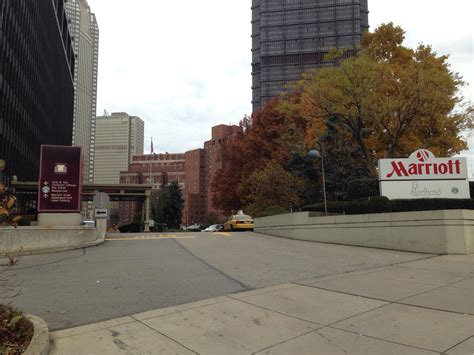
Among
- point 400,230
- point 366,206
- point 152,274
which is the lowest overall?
point 152,274

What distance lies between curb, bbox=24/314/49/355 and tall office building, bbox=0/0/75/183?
45.2 meters

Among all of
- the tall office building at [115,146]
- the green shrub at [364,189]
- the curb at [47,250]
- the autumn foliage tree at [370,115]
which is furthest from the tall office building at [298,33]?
the tall office building at [115,146]

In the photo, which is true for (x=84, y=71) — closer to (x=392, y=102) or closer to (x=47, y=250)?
(x=392, y=102)

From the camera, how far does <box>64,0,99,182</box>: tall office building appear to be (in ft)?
502

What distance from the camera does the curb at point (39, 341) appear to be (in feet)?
14.8

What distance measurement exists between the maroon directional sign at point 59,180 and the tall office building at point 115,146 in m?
111

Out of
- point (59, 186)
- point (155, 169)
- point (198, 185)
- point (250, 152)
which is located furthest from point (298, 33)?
point (198, 185)

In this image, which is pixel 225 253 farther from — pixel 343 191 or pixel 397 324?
pixel 343 191

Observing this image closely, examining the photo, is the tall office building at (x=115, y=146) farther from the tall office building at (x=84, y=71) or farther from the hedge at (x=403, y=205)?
the hedge at (x=403, y=205)

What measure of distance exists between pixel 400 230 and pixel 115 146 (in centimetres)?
12890

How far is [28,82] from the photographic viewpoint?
57.6 meters

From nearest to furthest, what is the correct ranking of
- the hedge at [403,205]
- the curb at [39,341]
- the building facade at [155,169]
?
the curb at [39,341] < the hedge at [403,205] < the building facade at [155,169]

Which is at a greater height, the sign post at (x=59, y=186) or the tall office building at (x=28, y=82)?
the tall office building at (x=28, y=82)

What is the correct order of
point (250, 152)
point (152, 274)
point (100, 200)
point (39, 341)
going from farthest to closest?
1. point (250, 152)
2. point (100, 200)
3. point (152, 274)
4. point (39, 341)
